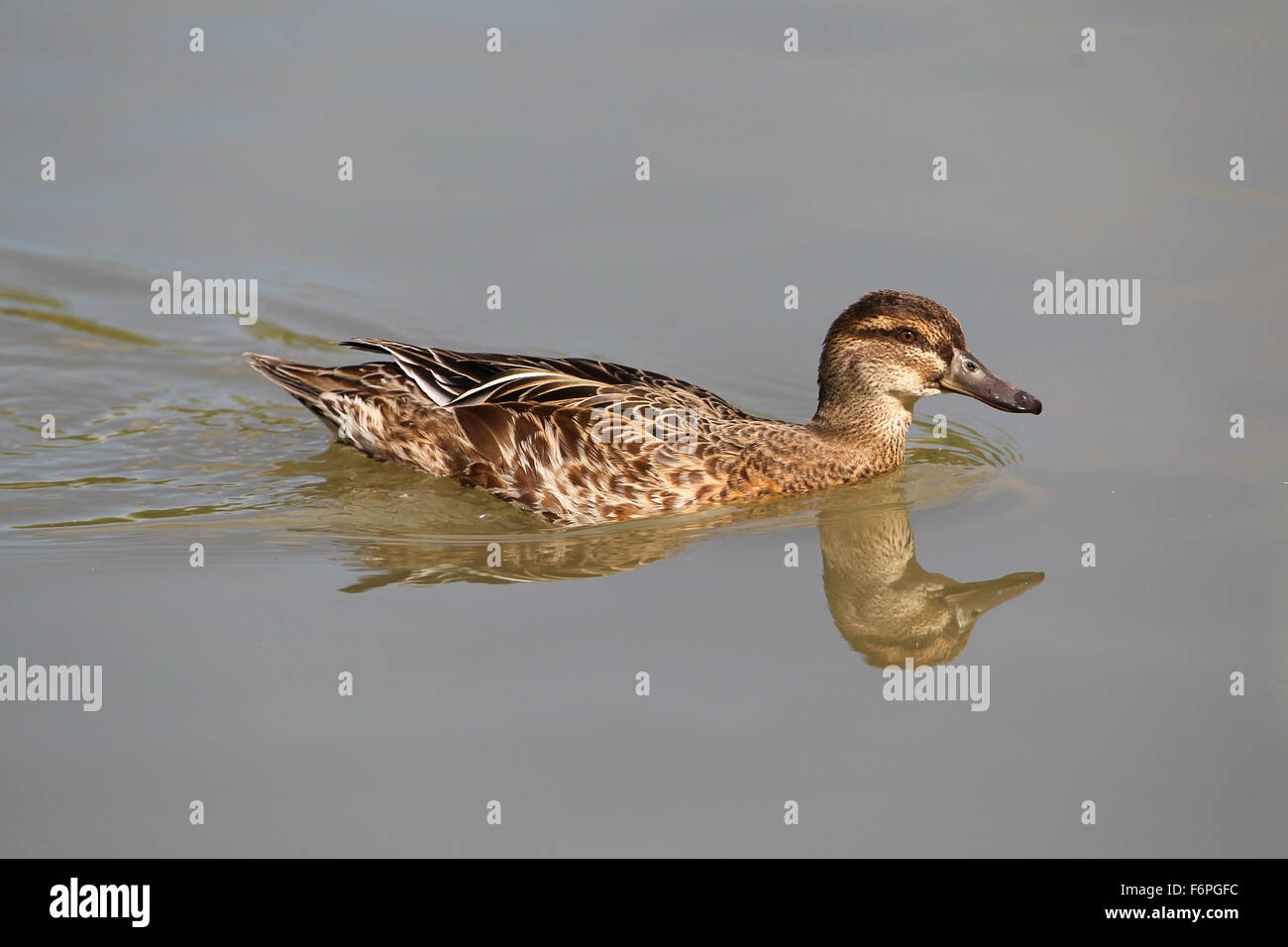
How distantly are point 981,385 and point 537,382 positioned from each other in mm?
2934

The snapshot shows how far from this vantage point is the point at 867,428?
36.0 feet

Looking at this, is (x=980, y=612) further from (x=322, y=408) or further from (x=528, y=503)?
(x=322, y=408)

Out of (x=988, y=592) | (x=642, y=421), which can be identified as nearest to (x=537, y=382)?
(x=642, y=421)

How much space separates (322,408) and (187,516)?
57.8 inches

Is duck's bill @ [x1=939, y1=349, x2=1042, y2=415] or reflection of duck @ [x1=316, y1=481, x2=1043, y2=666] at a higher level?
duck's bill @ [x1=939, y1=349, x2=1042, y2=415]

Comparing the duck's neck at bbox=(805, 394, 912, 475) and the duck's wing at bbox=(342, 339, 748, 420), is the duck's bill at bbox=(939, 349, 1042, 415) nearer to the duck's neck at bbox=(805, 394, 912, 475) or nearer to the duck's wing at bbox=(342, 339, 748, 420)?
the duck's neck at bbox=(805, 394, 912, 475)

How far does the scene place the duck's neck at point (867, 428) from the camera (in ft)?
35.8

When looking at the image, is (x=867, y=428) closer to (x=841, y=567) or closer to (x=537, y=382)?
(x=841, y=567)

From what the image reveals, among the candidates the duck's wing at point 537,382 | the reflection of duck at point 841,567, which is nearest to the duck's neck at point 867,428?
the reflection of duck at point 841,567

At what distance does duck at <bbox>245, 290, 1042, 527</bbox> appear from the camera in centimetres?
1048

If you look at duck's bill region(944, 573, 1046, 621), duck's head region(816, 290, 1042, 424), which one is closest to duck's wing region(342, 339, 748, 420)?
duck's head region(816, 290, 1042, 424)

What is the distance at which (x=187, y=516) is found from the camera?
10172 mm

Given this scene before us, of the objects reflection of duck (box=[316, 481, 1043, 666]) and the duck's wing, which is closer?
reflection of duck (box=[316, 481, 1043, 666])

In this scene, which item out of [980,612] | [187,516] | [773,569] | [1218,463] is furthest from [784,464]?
[187,516]
